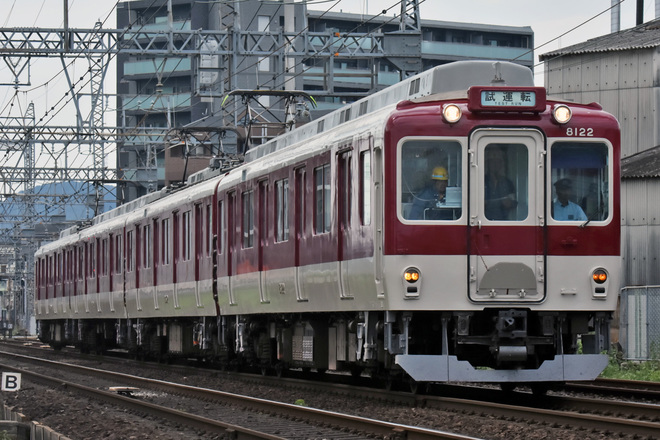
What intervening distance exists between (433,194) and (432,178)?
156 millimetres

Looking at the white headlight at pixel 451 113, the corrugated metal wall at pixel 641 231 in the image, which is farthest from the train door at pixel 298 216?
the corrugated metal wall at pixel 641 231

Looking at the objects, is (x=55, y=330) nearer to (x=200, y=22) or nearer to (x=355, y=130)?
(x=355, y=130)

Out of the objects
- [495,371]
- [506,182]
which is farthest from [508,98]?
[495,371]

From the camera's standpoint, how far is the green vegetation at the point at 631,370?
18.1 metres

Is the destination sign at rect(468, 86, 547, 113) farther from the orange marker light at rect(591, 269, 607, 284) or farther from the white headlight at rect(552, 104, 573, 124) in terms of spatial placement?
the orange marker light at rect(591, 269, 607, 284)

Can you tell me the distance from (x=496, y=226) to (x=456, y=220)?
0.40 meters

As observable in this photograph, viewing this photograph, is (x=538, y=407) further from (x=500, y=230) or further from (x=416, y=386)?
(x=500, y=230)

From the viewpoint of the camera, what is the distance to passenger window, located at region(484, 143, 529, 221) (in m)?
12.7

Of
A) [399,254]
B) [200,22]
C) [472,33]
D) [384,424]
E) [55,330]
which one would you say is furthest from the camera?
[472,33]

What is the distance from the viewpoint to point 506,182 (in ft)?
41.9

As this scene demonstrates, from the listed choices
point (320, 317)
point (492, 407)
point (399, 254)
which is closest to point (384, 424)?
point (492, 407)

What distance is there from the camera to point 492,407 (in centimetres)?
1173

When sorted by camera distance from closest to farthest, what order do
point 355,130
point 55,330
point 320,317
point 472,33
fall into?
point 355,130 < point 320,317 < point 55,330 < point 472,33

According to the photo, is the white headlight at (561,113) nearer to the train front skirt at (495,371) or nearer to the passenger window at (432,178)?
the passenger window at (432,178)
